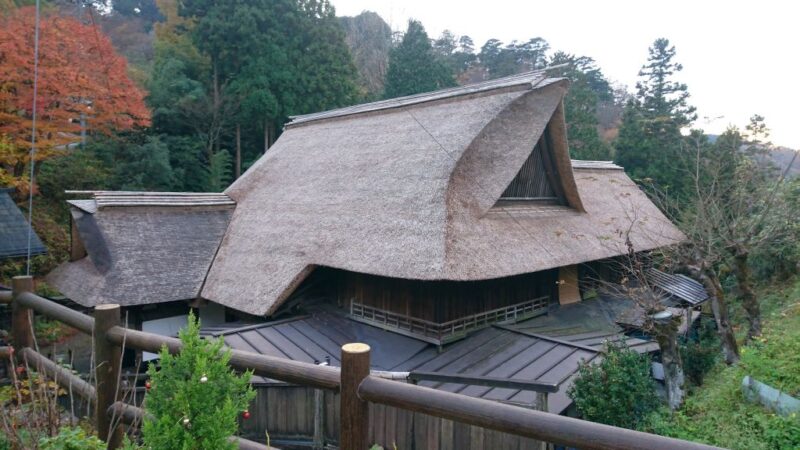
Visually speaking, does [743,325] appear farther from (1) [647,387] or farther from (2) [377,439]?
(2) [377,439]

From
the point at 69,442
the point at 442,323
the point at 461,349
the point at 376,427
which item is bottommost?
the point at 376,427

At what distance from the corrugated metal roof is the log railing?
395 inches

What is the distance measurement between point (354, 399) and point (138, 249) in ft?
31.7

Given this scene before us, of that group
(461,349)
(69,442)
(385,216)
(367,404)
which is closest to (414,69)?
(385,216)

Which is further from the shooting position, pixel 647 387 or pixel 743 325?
pixel 743 325

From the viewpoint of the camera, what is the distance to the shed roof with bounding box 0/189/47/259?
8.88 meters

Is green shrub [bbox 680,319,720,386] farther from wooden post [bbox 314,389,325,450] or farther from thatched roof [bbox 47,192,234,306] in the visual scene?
thatched roof [bbox 47,192,234,306]

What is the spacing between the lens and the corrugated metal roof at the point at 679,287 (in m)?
10.6

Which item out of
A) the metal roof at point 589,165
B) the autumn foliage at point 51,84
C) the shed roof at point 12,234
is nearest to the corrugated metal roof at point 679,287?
the metal roof at point 589,165

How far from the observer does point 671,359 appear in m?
6.59

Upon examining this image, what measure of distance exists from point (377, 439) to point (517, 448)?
1.56m

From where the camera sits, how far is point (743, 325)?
38.2ft

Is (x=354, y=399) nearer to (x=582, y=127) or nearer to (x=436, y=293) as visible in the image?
(x=436, y=293)

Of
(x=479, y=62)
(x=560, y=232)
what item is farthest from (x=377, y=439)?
(x=479, y=62)
